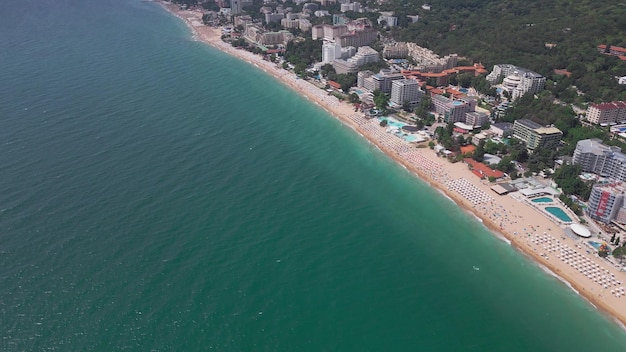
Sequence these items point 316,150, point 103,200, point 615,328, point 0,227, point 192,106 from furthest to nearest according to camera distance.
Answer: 1. point 192,106
2. point 316,150
3. point 103,200
4. point 0,227
5. point 615,328

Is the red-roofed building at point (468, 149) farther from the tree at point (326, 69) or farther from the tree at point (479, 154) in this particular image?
the tree at point (326, 69)

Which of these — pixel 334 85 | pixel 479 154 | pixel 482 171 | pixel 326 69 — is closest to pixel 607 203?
pixel 482 171

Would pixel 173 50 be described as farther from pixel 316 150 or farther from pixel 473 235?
pixel 473 235

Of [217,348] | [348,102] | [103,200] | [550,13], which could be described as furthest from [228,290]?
[550,13]

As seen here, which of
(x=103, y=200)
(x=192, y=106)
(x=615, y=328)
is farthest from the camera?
(x=192, y=106)

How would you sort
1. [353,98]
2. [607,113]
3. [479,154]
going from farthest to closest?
1. [353,98]
2. [607,113]
3. [479,154]

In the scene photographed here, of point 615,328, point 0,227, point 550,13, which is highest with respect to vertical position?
point 550,13

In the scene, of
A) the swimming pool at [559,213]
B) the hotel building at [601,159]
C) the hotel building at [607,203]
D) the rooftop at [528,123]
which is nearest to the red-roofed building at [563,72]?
the rooftop at [528,123]

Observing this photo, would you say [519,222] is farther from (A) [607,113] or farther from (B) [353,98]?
(B) [353,98]
